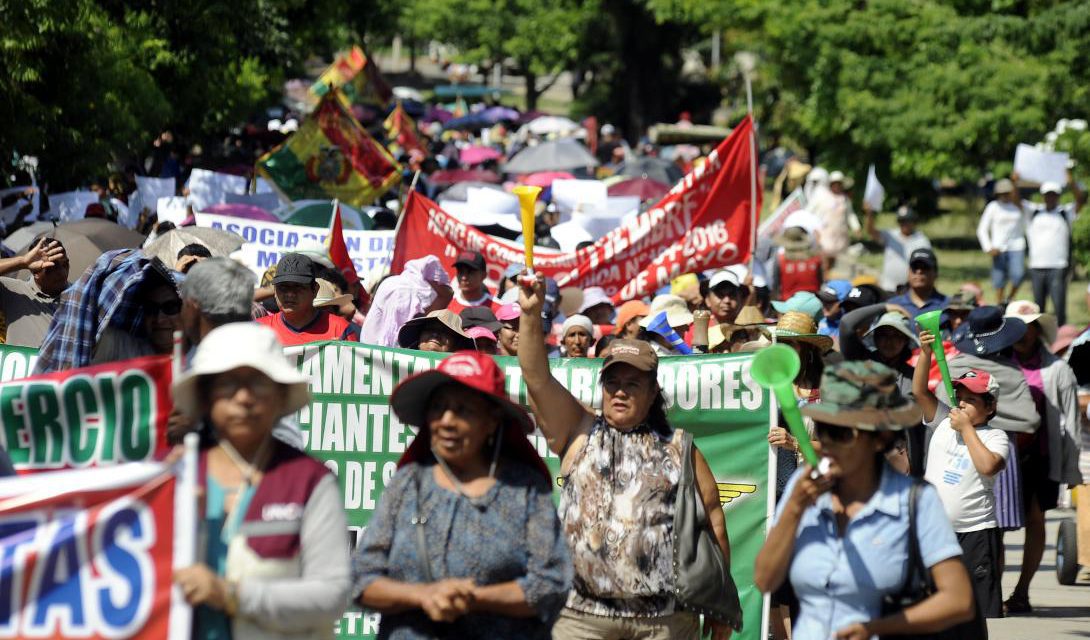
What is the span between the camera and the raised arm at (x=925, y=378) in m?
7.32

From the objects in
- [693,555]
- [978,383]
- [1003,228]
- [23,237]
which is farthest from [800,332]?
[1003,228]

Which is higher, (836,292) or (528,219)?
(836,292)

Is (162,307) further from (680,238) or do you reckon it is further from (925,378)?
(680,238)

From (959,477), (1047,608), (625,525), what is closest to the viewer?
(625,525)

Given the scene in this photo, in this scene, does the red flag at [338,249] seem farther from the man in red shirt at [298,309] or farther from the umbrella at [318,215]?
the umbrella at [318,215]

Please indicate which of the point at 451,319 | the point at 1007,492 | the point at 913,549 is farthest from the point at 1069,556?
the point at 913,549

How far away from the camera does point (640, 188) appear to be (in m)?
21.9

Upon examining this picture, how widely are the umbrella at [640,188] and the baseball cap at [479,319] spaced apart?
504 inches

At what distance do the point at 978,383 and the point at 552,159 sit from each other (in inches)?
735

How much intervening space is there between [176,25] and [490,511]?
16.6 metres

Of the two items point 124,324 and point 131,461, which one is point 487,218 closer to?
point 124,324

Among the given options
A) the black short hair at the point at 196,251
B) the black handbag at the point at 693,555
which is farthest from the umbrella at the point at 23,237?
the black handbag at the point at 693,555

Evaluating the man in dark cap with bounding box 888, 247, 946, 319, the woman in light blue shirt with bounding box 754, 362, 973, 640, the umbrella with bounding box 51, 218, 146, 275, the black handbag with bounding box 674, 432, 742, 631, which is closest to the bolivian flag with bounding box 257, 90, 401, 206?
the umbrella with bounding box 51, 218, 146, 275

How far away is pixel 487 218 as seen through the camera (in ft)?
50.4
